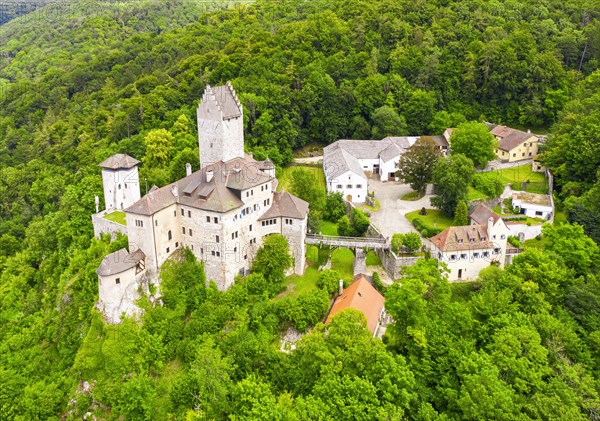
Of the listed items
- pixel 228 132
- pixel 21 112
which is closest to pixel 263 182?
pixel 228 132

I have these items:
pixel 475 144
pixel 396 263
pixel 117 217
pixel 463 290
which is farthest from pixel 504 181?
pixel 117 217

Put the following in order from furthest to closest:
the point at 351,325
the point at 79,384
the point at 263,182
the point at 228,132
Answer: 1. the point at 228,132
2. the point at 263,182
3. the point at 79,384
4. the point at 351,325

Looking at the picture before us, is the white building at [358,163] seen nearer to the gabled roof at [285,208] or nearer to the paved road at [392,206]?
the paved road at [392,206]

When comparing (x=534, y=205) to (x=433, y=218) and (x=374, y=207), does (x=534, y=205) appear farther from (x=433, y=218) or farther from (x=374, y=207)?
(x=374, y=207)

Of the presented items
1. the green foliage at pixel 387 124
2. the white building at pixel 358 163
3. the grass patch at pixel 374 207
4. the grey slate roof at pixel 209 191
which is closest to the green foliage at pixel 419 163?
the grass patch at pixel 374 207

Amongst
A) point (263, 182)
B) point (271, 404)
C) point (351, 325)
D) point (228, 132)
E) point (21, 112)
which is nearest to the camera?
point (271, 404)

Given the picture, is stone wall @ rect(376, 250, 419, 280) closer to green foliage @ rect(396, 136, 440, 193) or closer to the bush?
green foliage @ rect(396, 136, 440, 193)

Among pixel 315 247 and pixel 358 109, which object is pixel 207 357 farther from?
pixel 358 109

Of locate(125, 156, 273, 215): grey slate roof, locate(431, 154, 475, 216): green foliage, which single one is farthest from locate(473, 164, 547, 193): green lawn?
locate(125, 156, 273, 215): grey slate roof
